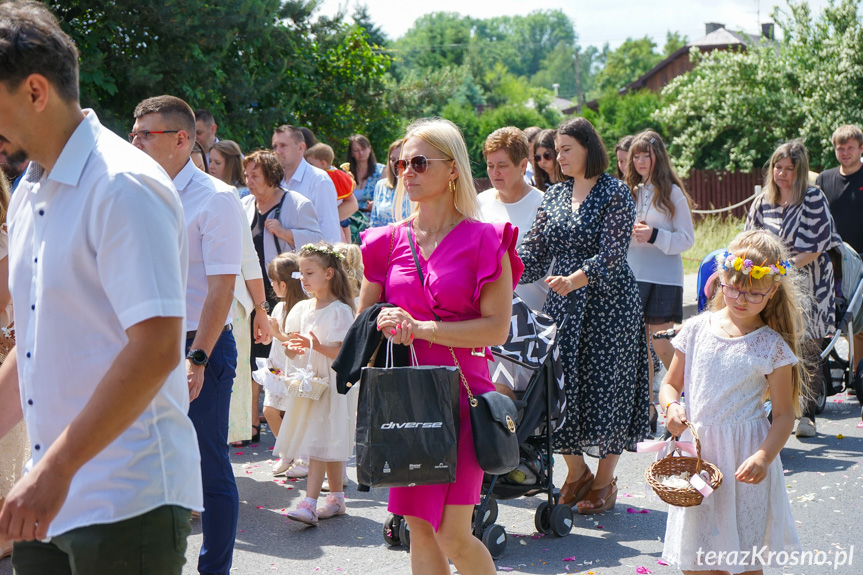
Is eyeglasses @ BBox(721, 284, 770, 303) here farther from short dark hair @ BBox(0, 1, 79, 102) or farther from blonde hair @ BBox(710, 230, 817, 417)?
short dark hair @ BBox(0, 1, 79, 102)

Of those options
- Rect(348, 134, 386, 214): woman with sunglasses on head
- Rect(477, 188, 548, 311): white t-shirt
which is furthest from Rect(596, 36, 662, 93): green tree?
Rect(477, 188, 548, 311): white t-shirt

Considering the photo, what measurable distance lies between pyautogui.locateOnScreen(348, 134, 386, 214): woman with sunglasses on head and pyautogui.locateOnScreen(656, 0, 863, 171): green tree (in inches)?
712

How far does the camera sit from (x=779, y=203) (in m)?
7.56

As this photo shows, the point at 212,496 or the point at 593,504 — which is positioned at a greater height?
the point at 212,496

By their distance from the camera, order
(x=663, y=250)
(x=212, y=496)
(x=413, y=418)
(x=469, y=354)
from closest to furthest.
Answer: (x=413, y=418) < (x=469, y=354) < (x=212, y=496) < (x=663, y=250)

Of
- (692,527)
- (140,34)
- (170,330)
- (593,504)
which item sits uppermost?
(140,34)

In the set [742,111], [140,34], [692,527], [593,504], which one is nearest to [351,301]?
[593,504]

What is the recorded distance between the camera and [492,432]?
3.42m

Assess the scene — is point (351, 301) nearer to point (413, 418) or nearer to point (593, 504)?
point (593, 504)

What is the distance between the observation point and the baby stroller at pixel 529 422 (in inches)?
193

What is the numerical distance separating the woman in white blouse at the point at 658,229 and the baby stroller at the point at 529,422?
Answer: 216 centimetres

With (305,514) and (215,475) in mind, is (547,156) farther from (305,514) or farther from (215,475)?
(215,475)

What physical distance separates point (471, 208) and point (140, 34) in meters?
8.94

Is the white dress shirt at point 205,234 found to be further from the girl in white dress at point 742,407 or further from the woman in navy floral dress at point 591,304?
the woman in navy floral dress at point 591,304
